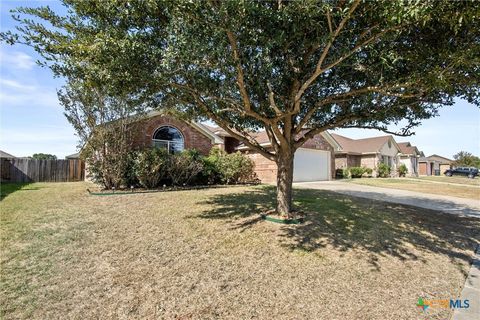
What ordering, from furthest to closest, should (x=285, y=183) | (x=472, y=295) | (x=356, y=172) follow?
1. (x=356, y=172)
2. (x=285, y=183)
3. (x=472, y=295)

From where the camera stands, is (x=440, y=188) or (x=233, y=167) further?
(x=440, y=188)

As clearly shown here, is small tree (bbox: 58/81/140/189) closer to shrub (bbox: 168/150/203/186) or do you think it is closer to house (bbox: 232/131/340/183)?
shrub (bbox: 168/150/203/186)

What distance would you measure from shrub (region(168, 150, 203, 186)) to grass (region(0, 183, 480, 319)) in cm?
506

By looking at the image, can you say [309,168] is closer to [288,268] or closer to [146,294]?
[288,268]

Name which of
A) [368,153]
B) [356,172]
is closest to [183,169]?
[356,172]

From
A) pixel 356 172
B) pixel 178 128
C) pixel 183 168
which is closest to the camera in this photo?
pixel 183 168

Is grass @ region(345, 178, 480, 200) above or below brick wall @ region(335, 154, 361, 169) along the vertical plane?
below

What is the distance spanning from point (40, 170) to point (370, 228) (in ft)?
70.2

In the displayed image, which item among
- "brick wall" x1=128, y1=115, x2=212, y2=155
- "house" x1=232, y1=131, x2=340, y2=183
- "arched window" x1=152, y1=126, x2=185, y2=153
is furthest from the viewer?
"house" x1=232, y1=131, x2=340, y2=183

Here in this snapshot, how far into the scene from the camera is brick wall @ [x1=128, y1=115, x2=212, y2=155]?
14.8m

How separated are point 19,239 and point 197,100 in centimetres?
472

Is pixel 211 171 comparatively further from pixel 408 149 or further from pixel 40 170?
pixel 408 149

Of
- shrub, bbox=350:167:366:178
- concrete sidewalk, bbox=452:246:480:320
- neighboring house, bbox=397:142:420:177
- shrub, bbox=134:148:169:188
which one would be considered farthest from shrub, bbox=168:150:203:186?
neighboring house, bbox=397:142:420:177

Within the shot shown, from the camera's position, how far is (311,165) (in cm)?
2091
